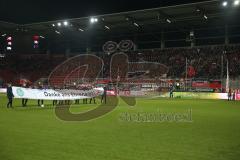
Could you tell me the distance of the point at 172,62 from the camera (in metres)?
55.1

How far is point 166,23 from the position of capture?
56062 millimetres

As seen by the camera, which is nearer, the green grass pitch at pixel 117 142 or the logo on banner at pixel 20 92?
the green grass pitch at pixel 117 142

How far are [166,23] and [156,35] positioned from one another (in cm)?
765

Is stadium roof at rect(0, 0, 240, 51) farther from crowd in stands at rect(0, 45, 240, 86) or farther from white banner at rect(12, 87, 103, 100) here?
white banner at rect(12, 87, 103, 100)

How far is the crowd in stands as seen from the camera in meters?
49.1

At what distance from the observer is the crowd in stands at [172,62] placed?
161ft

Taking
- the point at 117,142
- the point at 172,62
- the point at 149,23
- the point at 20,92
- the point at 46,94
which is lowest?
the point at 117,142

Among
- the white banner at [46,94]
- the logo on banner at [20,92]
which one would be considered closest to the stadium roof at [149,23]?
the white banner at [46,94]

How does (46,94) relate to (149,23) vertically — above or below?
below

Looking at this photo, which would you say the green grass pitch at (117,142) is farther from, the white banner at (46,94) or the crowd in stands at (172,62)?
the crowd in stands at (172,62)

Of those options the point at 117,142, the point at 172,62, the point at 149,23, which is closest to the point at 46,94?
the point at 117,142

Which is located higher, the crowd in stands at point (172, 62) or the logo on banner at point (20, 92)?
the crowd in stands at point (172, 62)

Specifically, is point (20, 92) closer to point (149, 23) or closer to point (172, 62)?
point (172, 62)

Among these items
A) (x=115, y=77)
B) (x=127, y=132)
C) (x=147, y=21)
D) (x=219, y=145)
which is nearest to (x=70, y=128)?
(x=127, y=132)
